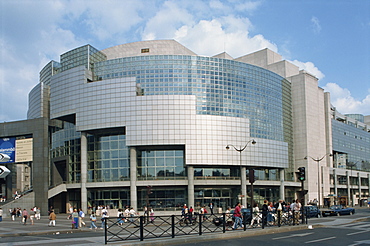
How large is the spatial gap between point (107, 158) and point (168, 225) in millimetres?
43548

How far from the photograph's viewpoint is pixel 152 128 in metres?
60.2

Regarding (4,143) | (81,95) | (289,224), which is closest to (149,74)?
(81,95)

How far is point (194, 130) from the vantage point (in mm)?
61094

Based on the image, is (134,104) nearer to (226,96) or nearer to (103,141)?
(103,141)

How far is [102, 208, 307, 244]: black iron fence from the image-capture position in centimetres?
1962

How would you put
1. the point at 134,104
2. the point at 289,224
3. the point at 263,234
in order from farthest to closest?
the point at 134,104
the point at 289,224
the point at 263,234

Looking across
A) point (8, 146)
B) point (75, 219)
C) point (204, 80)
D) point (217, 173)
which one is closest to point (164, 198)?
point (217, 173)

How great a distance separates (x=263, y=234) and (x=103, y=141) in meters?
44.5

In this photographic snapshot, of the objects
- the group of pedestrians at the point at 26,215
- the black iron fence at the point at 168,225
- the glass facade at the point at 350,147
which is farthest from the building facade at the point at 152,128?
the black iron fence at the point at 168,225

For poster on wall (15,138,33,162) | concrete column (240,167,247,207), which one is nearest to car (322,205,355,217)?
concrete column (240,167,247,207)

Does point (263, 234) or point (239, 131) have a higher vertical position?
point (239, 131)

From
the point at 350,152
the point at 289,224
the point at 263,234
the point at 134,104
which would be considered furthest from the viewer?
the point at 350,152

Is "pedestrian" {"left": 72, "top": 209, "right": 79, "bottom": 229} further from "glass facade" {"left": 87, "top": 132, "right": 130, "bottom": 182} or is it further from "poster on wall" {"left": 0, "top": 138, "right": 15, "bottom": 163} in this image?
→ "poster on wall" {"left": 0, "top": 138, "right": 15, "bottom": 163}

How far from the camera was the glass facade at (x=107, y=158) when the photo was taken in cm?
6212
